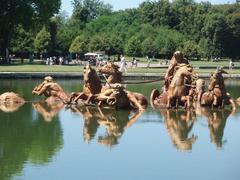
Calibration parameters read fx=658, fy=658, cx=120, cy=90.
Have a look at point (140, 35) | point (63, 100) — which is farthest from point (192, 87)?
point (140, 35)

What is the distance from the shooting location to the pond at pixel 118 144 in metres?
13.5

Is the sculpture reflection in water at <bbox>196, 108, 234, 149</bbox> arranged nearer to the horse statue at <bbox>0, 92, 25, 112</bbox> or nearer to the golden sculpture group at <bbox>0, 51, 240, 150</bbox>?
the golden sculpture group at <bbox>0, 51, 240, 150</bbox>

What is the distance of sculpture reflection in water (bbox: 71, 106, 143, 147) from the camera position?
1794cm

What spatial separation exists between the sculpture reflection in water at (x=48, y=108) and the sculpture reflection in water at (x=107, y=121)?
0.73 meters

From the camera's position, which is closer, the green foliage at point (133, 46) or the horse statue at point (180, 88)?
the horse statue at point (180, 88)

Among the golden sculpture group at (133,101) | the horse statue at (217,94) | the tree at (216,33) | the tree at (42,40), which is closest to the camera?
the golden sculpture group at (133,101)

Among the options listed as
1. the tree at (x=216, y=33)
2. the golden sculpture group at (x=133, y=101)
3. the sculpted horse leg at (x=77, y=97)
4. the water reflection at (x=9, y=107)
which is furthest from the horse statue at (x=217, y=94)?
the tree at (x=216, y=33)

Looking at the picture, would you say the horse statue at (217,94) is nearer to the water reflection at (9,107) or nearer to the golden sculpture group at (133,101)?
the golden sculpture group at (133,101)

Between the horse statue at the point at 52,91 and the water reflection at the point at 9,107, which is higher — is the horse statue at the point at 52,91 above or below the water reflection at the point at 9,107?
above

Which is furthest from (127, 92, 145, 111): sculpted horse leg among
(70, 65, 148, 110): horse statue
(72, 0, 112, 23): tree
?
(72, 0, 112, 23): tree

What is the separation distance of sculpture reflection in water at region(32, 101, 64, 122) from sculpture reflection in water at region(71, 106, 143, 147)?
731mm

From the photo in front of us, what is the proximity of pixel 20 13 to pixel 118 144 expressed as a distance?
53943 millimetres

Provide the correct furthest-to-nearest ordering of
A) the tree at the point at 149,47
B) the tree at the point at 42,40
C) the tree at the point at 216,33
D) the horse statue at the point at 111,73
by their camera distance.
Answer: the tree at the point at 216,33 < the tree at the point at 149,47 < the tree at the point at 42,40 < the horse statue at the point at 111,73

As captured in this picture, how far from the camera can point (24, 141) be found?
17.3 m
